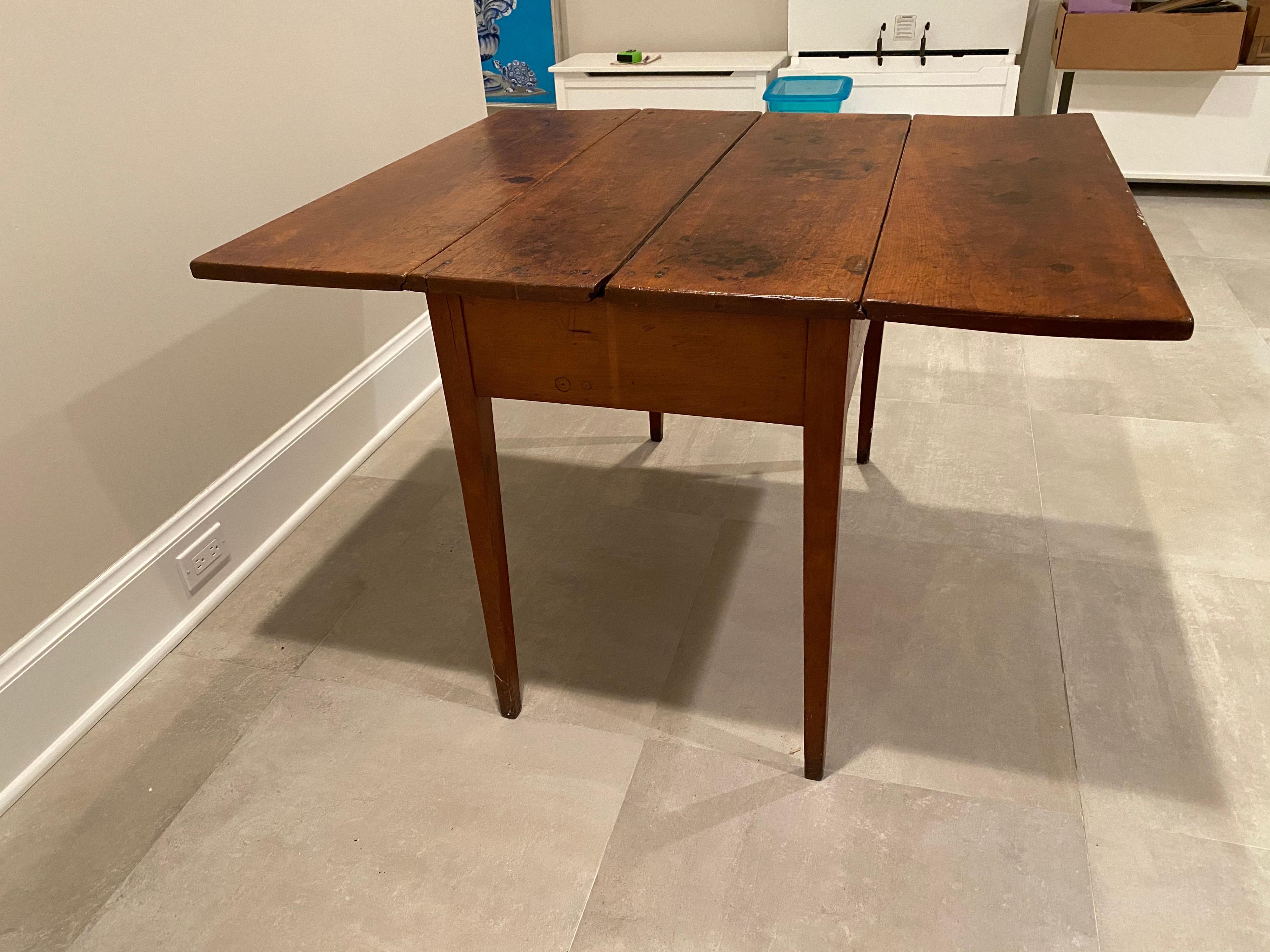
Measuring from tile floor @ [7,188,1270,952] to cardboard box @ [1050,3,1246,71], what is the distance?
180 cm

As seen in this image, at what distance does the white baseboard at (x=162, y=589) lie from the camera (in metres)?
1.38

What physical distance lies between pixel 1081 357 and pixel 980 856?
1.77 m

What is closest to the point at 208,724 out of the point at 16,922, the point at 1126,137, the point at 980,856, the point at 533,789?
the point at 16,922

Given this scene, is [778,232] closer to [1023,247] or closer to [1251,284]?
[1023,247]

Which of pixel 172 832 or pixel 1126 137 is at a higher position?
pixel 1126 137

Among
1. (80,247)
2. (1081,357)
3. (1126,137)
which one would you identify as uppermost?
(80,247)

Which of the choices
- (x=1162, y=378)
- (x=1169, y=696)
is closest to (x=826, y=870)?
(x=1169, y=696)

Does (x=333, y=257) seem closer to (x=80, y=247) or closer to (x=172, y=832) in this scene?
(x=80, y=247)

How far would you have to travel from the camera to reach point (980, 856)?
1.20 m

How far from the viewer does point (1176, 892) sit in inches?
45.2

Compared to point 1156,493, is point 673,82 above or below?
above

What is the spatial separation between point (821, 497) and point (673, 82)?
3.14m

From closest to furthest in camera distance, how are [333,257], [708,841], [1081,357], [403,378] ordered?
[333,257], [708,841], [403,378], [1081,357]

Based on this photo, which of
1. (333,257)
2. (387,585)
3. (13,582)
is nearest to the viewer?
(333,257)
